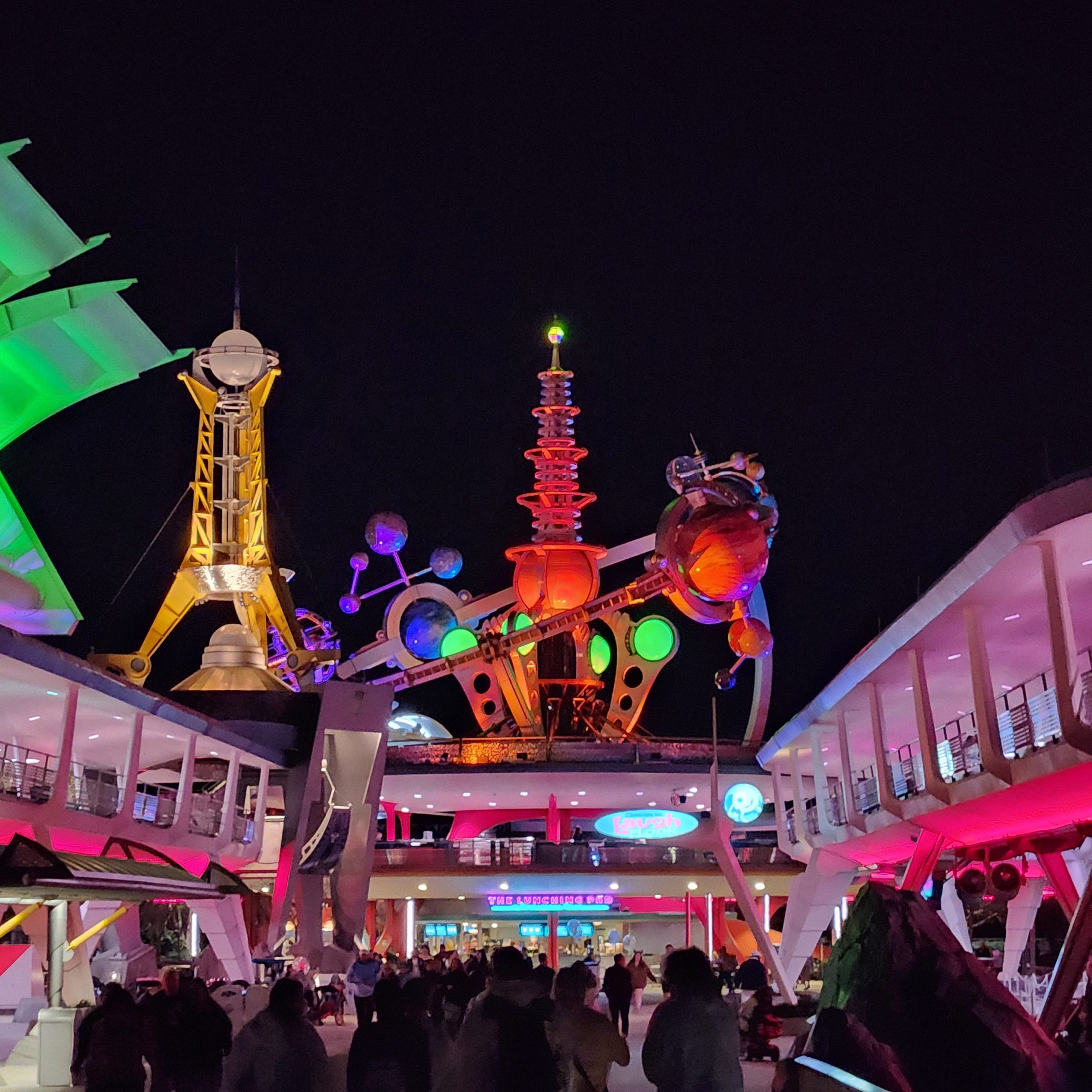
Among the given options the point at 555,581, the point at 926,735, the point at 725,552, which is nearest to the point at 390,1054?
the point at 926,735

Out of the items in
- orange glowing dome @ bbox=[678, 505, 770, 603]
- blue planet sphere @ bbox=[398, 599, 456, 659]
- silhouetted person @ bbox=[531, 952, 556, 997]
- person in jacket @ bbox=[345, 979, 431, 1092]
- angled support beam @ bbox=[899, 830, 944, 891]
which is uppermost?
blue planet sphere @ bbox=[398, 599, 456, 659]

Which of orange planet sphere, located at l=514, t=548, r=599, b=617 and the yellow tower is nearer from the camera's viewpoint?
the yellow tower

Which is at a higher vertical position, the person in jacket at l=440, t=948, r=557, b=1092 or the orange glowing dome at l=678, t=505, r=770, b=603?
the orange glowing dome at l=678, t=505, r=770, b=603

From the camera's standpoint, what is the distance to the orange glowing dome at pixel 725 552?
3872cm

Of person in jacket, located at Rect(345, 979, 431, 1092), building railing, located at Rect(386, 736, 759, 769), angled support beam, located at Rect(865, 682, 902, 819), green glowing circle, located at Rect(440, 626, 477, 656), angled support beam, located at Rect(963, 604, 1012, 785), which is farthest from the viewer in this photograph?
building railing, located at Rect(386, 736, 759, 769)

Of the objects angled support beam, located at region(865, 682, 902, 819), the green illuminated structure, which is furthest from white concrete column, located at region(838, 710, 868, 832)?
the green illuminated structure

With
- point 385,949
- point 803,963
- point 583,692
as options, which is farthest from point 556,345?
point 803,963

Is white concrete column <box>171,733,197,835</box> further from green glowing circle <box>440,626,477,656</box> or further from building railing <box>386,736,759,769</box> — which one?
building railing <box>386,736,759,769</box>

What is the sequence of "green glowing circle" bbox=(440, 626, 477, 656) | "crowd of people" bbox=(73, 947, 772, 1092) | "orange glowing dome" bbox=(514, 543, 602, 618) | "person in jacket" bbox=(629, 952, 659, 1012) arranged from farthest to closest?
"orange glowing dome" bbox=(514, 543, 602, 618)
"green glowing circle" bbox=(440, 626, 477, 656)
"person in jacket" bbox=(629, 952, 659, 1012)
"crowd of people" bbox=(73, 947, 772, 1092)

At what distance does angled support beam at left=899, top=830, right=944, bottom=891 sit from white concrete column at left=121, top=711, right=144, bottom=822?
1386 centimetres

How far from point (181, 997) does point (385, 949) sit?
4717cm

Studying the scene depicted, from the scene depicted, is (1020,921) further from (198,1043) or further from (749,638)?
(198,1043)

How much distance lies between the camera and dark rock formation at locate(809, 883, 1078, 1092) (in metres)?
7.57

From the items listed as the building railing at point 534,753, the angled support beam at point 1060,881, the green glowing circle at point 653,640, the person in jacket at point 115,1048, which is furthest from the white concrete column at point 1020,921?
the person in jacket at point 115,1048
